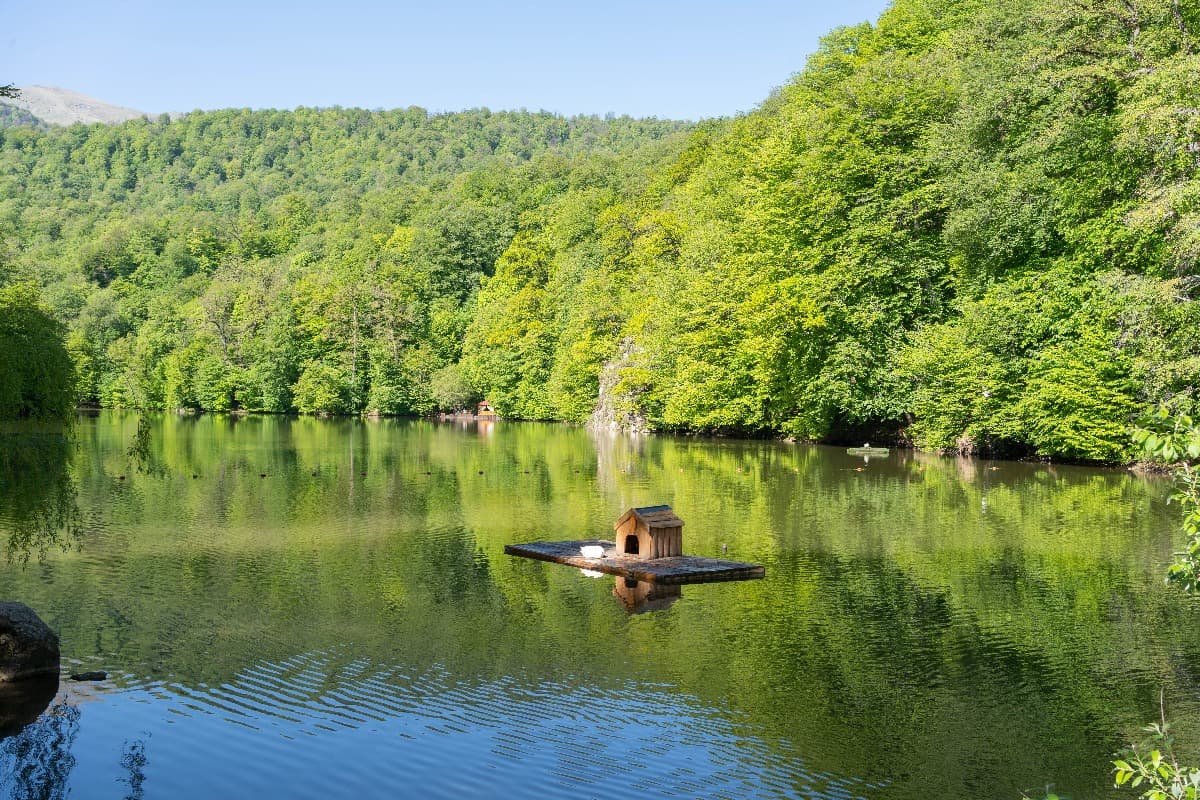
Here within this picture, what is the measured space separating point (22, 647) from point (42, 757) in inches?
107

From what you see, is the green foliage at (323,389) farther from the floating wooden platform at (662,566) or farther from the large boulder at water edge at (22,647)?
the large boulder at water edge at (22,647)

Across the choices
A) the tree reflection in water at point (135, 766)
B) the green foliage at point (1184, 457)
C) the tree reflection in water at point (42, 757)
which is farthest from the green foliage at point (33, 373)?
the green foliage at point (1184, 457)

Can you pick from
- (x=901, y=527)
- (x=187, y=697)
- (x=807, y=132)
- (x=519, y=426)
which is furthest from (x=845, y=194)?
(x=187, y=697)

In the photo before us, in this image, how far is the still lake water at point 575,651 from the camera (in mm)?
11211

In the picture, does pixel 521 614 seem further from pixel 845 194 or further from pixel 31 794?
pixel 845 194

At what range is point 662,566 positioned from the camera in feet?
68.0

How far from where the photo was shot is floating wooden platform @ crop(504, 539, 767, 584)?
20.2 metres

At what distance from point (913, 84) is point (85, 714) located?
45.9 m

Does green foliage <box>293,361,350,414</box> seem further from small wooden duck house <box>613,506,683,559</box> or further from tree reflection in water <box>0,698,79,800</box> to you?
tree reflection in water <box>0,698,79,800</box>

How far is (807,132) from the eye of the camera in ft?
168

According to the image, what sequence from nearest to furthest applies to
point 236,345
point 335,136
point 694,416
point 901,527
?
point 901,527 → point 694,416 → point 236,345 → point 335,136

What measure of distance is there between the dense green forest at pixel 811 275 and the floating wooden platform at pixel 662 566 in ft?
33.6

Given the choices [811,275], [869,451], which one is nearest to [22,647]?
[869,451]

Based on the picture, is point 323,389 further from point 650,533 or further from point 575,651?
point 575,651
